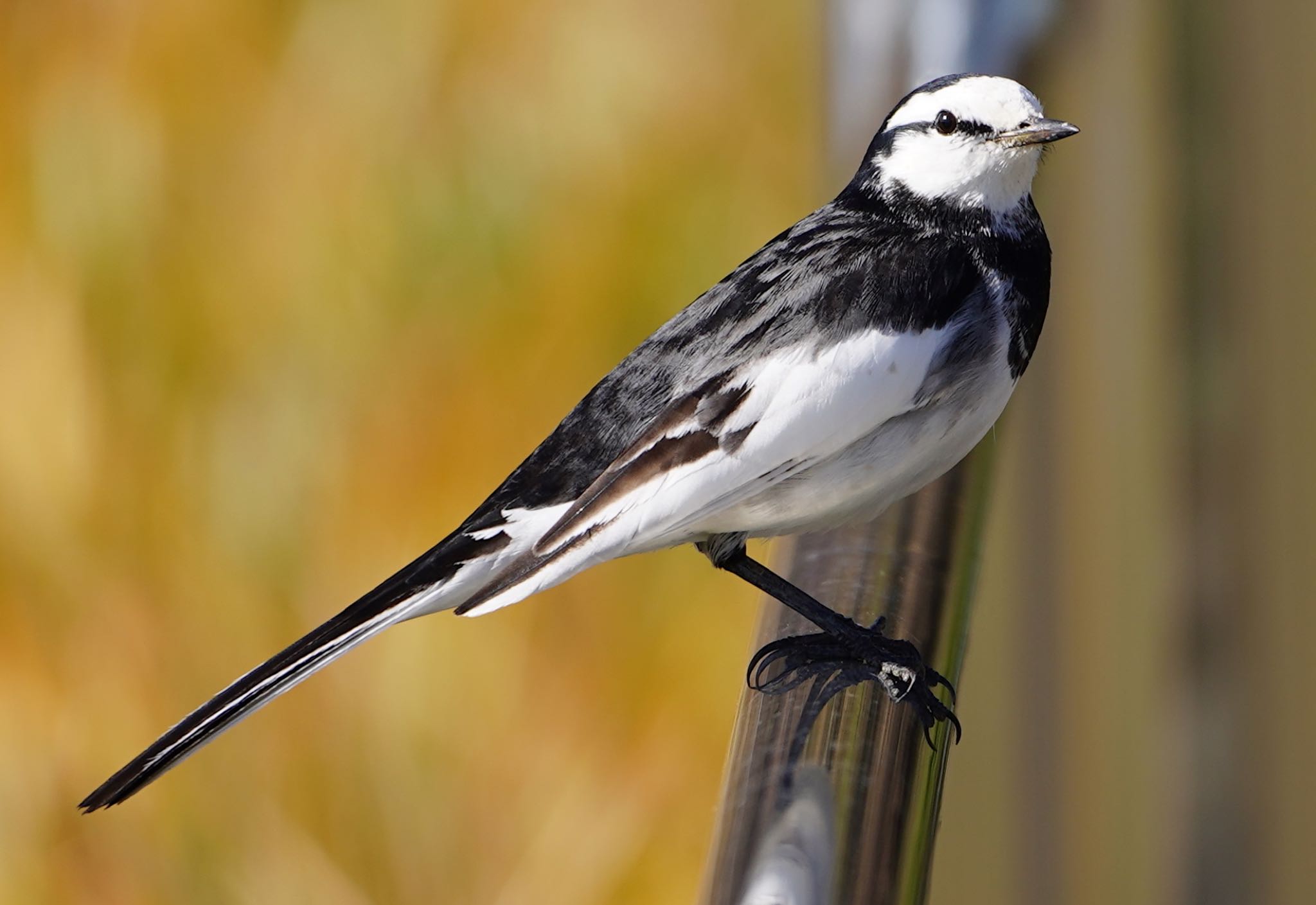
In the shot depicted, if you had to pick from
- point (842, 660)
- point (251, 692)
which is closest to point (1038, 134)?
point (842, 660)

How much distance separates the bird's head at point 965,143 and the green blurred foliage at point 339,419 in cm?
70

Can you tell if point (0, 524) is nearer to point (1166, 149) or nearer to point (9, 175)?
point (9, 175)

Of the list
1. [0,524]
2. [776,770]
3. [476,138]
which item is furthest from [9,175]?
[776,770]

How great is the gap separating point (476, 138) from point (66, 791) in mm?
865

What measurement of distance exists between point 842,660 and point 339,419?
121cm

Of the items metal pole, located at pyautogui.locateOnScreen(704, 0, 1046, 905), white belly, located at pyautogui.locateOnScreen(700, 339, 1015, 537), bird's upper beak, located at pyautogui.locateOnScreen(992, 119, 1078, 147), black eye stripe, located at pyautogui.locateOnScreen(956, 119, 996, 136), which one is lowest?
metal pole, located at pyautogui.locateOnScreen(704, 0, 1046, 905)

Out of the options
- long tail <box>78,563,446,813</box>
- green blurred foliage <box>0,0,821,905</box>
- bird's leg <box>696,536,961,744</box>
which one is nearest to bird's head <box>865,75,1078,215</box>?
bird's leg <box>696,536,961,744</box>

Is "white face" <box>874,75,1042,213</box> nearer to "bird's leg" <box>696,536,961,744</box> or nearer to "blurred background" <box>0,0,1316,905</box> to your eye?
"bird's leg" <box>696,536,961,744</box>

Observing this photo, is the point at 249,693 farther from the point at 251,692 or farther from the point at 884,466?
the point at 884,466

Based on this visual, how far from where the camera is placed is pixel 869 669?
0.63 metres

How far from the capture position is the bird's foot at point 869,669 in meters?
0.61

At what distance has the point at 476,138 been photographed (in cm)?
187

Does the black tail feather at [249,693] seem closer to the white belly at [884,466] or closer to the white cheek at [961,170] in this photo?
the white belly at [884,466]

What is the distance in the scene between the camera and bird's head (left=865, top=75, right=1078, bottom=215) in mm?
959
